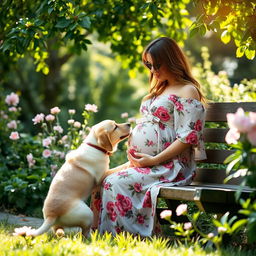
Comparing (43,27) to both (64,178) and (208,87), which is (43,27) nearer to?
(64,178)

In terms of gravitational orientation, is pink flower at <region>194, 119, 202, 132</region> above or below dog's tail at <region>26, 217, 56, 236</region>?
above

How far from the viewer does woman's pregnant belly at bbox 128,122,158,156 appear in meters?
4.85

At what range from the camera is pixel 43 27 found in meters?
5.59

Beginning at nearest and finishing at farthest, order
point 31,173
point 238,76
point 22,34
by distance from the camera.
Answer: point 22,34 < point 31,173 < point 238,76

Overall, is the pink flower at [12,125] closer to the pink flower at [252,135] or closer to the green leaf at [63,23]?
the green leaf at [63,23]

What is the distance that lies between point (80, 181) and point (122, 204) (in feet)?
1.32

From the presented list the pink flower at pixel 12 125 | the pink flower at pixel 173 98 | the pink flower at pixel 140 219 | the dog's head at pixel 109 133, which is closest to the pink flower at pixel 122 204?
the pink flower at pixel 140 219

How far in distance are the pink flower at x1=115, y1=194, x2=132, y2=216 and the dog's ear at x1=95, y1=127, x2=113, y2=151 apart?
0.46m

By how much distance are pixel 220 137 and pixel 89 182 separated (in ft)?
4.22

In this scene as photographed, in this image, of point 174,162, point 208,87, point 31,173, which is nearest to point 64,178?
point 174,162

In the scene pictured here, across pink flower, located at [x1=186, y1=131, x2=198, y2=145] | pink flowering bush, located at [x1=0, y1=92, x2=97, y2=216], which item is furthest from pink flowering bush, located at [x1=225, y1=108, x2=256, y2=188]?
pink flowering bush, located at [x1=0, y1=92, x2=97, y2=216]

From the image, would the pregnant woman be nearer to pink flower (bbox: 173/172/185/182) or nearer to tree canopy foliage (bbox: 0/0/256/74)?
pink flower (bbox: 173/172/185/182)

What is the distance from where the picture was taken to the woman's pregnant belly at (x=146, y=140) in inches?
191

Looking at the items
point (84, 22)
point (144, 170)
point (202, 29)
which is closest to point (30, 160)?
point (84, 22)
